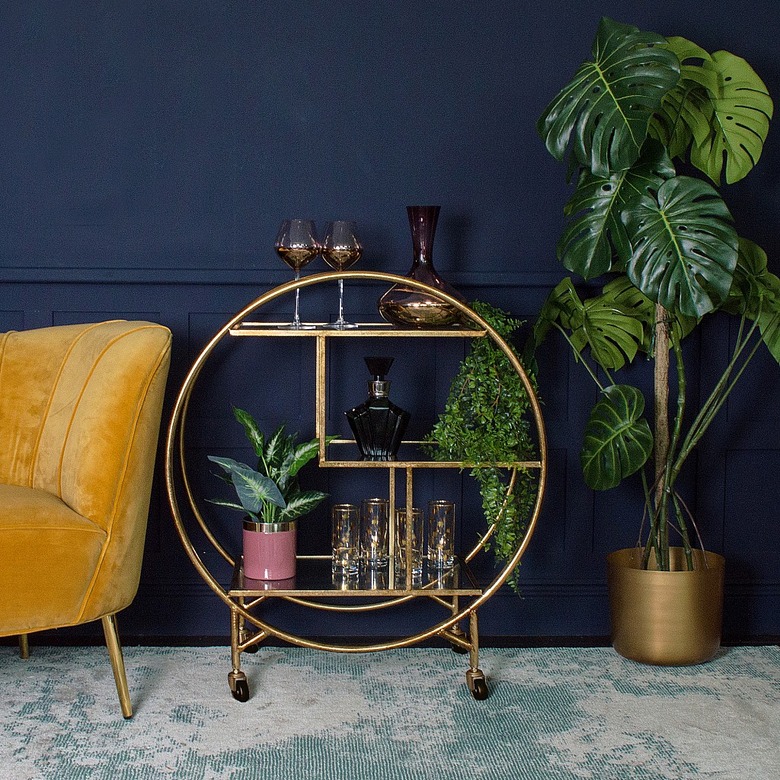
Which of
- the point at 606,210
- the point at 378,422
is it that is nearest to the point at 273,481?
the point at 378,422

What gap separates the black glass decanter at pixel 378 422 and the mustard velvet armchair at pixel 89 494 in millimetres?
491

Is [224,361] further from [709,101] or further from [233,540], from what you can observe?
[709,101]

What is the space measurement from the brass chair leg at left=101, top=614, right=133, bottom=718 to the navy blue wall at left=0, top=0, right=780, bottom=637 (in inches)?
24.3

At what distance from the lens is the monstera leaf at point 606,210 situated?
95.8 inches

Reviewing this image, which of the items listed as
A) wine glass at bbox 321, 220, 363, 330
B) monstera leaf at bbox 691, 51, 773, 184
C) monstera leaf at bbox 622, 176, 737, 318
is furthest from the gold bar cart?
monstera leaf at bbox 691, 51, 773, 184

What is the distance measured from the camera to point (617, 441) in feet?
8.55

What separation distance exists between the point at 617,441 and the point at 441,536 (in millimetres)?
499

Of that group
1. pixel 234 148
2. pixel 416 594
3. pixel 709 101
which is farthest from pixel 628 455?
pixel 234 148

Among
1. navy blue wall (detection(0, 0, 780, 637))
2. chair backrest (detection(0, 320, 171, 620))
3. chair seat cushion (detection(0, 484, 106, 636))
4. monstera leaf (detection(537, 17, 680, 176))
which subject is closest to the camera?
chair seat cushion (detection(0, 484, 106, 636))

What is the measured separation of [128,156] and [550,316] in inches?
47.9

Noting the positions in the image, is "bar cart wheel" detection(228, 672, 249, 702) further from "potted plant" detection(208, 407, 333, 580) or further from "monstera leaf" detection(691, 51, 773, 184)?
"monstera leaf" detection(691, 51, 773, 184)

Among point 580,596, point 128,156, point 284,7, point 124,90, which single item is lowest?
point 580,596

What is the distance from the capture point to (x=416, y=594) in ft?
8.04

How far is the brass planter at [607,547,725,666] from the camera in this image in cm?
260
